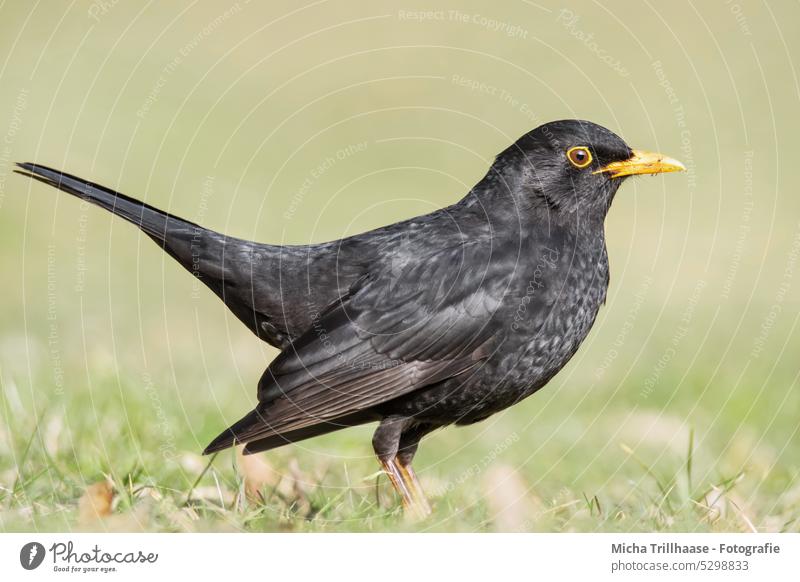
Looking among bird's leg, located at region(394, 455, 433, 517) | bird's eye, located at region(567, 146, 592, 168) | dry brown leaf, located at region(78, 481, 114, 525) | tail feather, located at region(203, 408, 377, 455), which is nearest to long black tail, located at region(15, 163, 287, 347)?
tail feather, located at region(203, 408, 377, 455)

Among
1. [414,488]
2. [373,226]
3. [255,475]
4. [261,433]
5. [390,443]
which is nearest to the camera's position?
[261,433]

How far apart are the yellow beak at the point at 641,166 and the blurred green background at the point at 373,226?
153 centimetres

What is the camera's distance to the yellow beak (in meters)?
6.02

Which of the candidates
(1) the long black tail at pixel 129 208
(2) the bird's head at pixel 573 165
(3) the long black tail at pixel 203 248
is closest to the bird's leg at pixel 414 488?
(3) the long black tail at pixel 203 248

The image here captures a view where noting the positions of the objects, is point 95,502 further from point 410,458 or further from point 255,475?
point 410,458

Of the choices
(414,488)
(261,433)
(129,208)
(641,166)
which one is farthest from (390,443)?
(641,166)

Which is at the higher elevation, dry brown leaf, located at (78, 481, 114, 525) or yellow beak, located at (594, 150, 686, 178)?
yellow beak, located at (594, 150, 686, 178)

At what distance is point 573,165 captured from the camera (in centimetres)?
598

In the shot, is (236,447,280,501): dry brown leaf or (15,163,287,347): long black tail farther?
(15,163,287,347): long black tail

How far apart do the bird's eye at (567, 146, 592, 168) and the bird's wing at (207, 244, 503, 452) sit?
734 millimetres

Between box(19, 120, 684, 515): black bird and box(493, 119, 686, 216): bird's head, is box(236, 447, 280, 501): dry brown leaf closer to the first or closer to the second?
box(19, 120, 684, 515): black bird

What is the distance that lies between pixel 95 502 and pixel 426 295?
2.01 m

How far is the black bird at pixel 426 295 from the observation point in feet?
18.1
